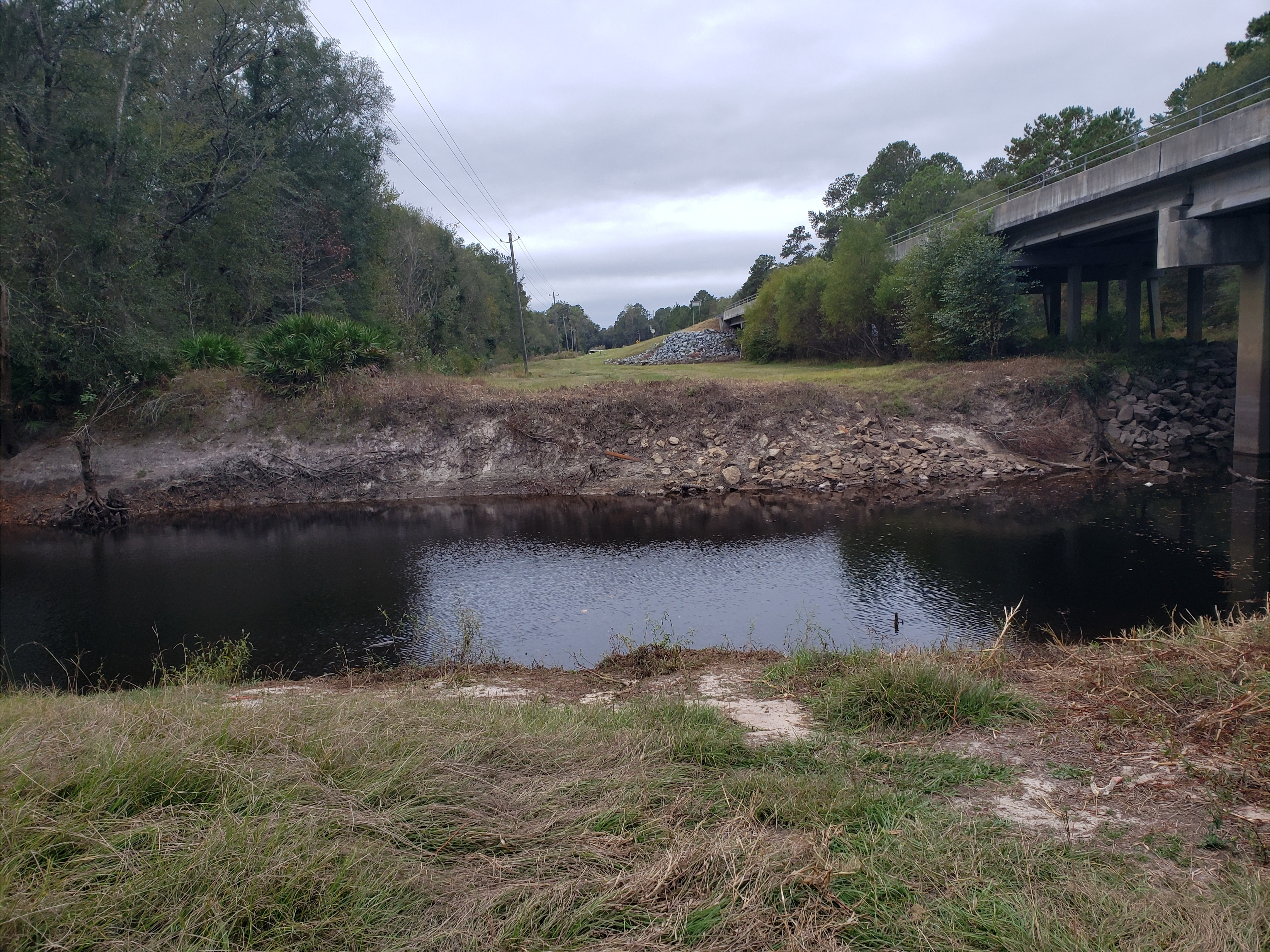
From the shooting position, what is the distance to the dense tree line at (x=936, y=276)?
32.8 meters

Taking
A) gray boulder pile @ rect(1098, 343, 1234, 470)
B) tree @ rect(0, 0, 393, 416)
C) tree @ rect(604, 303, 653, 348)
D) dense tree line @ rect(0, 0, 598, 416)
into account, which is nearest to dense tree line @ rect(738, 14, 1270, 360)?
gray boulder pile @ rect(1098, 343, 1234, 470)

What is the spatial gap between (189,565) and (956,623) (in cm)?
1679

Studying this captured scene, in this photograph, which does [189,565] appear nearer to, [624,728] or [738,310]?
[624,728]

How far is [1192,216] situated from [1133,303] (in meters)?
10.8

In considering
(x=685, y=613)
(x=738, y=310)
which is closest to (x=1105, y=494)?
(x=685, y=613)

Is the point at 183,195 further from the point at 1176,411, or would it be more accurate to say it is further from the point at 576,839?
the point at 1176,411

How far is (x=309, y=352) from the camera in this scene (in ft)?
97.7

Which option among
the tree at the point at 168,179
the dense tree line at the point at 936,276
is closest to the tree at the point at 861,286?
the dense tree line at the point at 936,276

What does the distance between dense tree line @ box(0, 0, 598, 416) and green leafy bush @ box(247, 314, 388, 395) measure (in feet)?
10.5

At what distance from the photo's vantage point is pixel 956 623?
12.6m

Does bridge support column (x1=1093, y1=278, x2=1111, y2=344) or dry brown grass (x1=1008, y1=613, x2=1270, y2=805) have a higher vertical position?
bridge support column (x1=1093, y1=278, x2=1111, y2=344)

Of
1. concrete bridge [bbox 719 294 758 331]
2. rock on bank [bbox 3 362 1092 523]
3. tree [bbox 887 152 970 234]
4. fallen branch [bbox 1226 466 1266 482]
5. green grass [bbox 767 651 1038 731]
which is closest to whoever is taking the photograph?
green grass [bbox 767 651 1038 731]

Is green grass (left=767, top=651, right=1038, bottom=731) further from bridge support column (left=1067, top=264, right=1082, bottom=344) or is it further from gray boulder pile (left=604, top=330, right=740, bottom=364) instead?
gray boulder pile (left=604, top=330, right=740, bottom=364)

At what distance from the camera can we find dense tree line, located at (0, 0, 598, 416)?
24.3m
